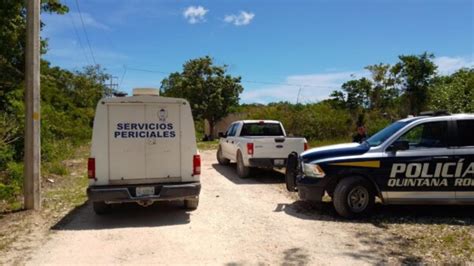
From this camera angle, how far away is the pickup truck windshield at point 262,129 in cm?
1503

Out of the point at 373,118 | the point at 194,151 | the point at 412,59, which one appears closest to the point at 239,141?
the point at 194,151

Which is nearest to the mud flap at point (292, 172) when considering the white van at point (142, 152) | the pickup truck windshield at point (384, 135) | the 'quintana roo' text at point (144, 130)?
the pickup truck windshield at point (384, 135)

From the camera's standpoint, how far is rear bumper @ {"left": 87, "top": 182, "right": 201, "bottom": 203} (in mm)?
7723

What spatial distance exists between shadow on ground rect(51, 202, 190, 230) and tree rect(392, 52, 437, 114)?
27054 mm

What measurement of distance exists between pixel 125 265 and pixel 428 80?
3118 centimetres

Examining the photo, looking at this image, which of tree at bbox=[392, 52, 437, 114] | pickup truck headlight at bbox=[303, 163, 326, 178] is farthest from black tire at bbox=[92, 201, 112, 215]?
tree at bbox=[392, 52, 437, 114]

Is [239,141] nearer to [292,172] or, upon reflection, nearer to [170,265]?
[292,172]

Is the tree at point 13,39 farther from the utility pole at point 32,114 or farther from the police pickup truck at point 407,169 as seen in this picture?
the police pickup truck at point 407,169

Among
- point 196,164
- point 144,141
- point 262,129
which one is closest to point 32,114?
point 144,141

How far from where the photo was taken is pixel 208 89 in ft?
131

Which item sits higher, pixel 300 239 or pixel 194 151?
pixel 194 151

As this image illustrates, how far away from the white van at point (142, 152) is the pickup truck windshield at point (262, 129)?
6.66 metres

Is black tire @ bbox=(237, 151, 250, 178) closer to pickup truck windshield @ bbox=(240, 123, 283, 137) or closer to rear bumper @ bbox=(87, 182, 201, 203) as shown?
pickup truck windshield @ bbox=(240, 123, 283, 137)

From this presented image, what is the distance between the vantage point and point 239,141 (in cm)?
1385
